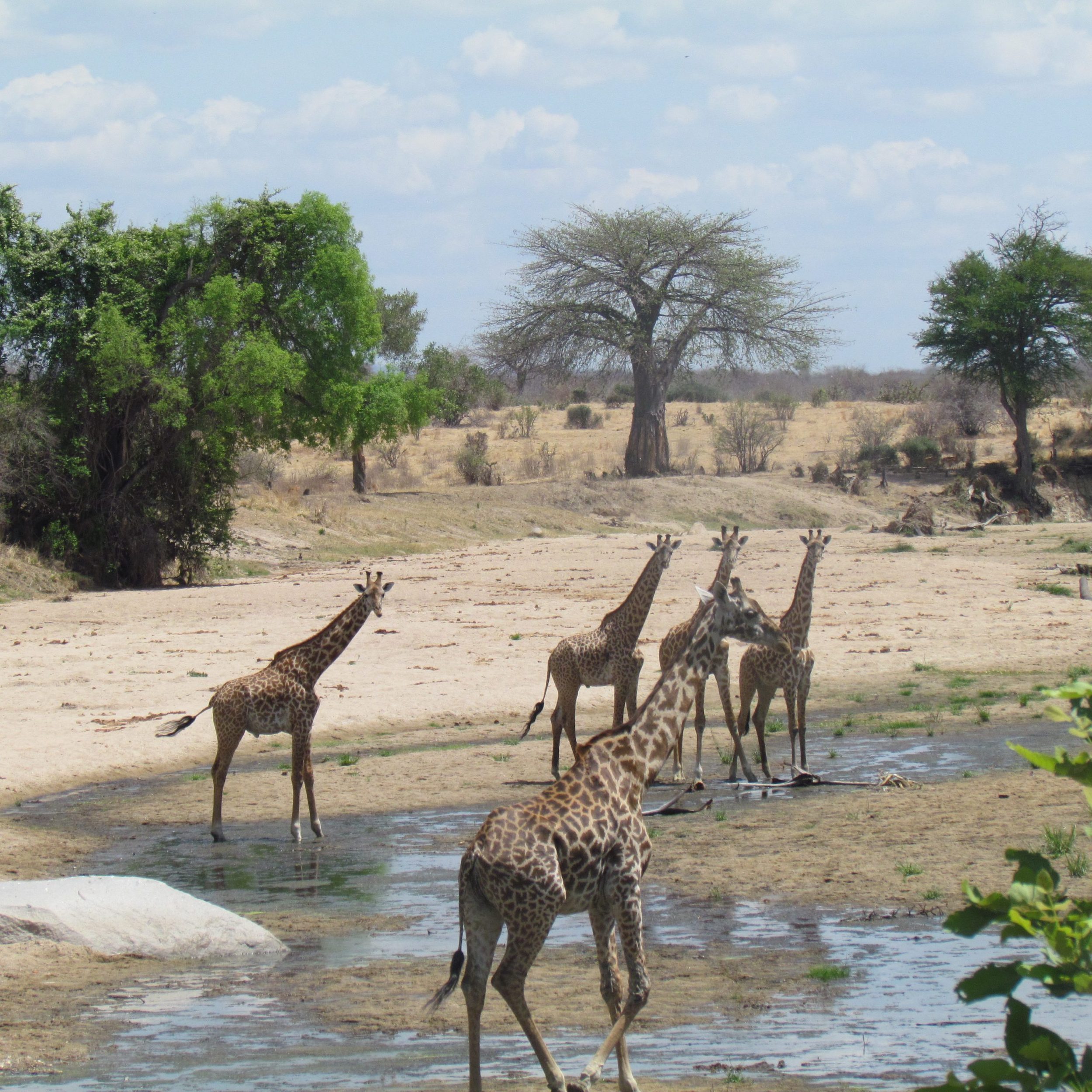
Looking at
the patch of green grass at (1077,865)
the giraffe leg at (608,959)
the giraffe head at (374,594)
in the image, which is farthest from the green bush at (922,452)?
the giraffe leg at (608,959)

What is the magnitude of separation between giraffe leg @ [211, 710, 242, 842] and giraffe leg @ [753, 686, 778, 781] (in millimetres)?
4271

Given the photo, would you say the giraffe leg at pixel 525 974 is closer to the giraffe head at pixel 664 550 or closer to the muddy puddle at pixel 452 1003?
the muddy puddle at pixel 452 1003

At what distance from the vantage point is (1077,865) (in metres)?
8.43

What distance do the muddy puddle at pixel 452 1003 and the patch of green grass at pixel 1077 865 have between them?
33.7 inches

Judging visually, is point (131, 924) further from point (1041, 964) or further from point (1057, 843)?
point (1041, 964)

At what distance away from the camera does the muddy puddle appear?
600 cm

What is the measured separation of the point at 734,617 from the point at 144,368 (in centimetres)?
2053

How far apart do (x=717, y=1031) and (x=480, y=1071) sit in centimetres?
115

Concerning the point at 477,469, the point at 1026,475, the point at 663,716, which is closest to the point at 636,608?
the point at 663,716

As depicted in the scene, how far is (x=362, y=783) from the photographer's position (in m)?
13.1

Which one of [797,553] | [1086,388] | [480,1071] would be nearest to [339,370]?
[797,553]

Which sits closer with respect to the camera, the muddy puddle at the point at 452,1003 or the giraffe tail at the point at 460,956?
the giraffe tail at the point at 460,956

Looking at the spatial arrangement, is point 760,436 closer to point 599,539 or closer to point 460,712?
point 599,539

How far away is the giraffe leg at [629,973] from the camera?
18.6 feet
